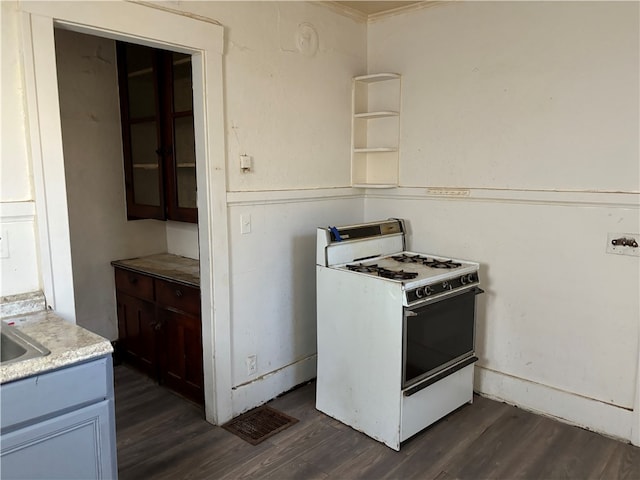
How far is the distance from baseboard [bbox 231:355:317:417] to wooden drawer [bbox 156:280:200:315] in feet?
1.83

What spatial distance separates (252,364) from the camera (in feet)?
9.64

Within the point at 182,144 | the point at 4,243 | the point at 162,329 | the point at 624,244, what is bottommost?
the point at 162,329

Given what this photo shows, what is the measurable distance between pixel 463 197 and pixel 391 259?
614 millimetres

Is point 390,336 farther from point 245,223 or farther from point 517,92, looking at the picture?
A: point 517,92

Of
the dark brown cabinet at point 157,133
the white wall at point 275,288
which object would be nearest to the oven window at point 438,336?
the white wall at point 275,288

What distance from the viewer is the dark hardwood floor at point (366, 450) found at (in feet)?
7.73

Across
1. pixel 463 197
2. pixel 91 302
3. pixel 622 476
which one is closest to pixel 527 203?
pixel 463 197

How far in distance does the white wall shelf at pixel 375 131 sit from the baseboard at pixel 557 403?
1.48 m

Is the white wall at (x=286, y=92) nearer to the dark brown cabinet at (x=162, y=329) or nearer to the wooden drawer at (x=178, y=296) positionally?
the wooden drawer at (x=178, y=296)

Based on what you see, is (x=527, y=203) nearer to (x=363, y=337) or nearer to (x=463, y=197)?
(x=463, y=197)

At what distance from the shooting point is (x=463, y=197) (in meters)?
A: 3.08

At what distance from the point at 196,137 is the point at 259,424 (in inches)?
66.0

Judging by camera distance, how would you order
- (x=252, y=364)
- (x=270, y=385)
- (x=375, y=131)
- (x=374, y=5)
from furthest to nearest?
(x=375, y=131) → (x=374, y=5) → (x=270, y=385) → (x=252, y=364)

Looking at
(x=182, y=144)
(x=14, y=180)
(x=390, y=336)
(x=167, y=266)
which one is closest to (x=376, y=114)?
(x=182, y=144)
